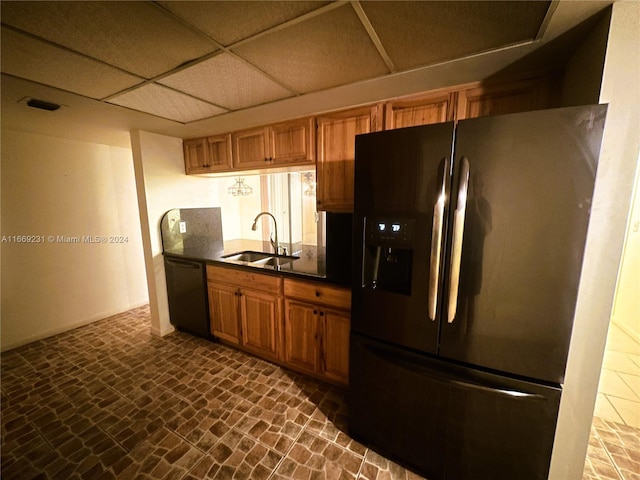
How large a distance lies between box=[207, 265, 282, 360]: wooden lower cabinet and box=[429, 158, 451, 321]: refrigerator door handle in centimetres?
131

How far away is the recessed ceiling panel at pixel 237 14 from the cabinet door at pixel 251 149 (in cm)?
121

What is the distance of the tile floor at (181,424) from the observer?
4.73 feet

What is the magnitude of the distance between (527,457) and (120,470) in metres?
2.15

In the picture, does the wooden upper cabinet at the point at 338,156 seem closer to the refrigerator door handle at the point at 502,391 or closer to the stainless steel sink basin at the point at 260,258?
the stainless steel sink basin at the point at 260,258

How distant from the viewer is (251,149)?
2.42m

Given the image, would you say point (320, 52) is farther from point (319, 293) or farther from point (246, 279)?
point (246, 279)

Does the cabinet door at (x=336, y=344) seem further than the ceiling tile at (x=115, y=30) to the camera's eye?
Yes

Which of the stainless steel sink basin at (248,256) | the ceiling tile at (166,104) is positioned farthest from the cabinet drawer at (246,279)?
the ceiling tile at (166,104)

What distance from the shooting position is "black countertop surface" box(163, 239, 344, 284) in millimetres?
2114

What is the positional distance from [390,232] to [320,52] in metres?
0.99

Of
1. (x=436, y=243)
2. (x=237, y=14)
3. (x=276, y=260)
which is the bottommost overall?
(x=276, y=260)

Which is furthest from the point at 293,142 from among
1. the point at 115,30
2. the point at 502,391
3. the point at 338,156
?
the point at 502,391

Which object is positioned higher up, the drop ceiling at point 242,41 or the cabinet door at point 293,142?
the drop ceiling at point 242,41

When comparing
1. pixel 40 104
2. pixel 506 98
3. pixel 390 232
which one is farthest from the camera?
pixel 40 104
